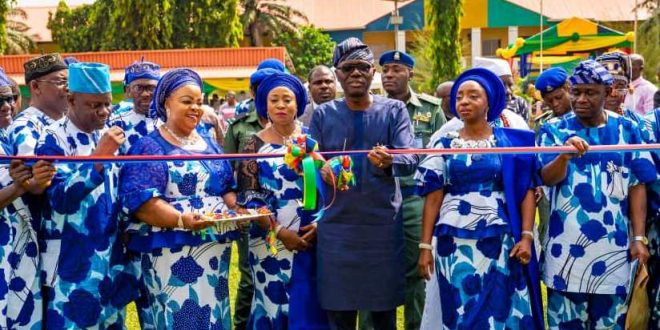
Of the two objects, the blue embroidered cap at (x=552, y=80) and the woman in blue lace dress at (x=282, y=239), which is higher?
the blue embroidered cap at (x=552, y=80)

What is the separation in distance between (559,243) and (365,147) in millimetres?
1272

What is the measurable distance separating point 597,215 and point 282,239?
1.84m

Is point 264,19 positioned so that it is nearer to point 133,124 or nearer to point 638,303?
point 133,124

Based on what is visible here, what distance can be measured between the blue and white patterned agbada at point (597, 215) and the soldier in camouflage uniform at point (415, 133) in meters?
1.05

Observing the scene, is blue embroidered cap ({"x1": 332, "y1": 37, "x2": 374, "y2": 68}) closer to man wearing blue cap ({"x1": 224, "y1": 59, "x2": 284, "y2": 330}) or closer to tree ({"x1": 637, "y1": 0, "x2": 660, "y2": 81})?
man wearing blue cap ({"x1": 224, "y1": 59, "x2": 284, "y2": 330})

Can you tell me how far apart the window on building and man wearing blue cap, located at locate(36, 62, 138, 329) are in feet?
153

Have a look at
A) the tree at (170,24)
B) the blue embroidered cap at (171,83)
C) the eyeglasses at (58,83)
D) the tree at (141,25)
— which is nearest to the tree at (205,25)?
the tree at (170,24)

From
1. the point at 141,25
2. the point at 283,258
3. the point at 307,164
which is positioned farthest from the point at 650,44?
the point at 307,164

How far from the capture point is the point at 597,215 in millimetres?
4891

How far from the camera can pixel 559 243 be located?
4.99 m

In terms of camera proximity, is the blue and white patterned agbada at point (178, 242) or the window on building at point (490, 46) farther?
the window on building at point (490, 46)

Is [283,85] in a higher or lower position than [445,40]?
lower

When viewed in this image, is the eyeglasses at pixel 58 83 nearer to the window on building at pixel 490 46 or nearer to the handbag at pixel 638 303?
the handbag at pixel 638 303

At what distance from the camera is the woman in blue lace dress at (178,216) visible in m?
4.66
